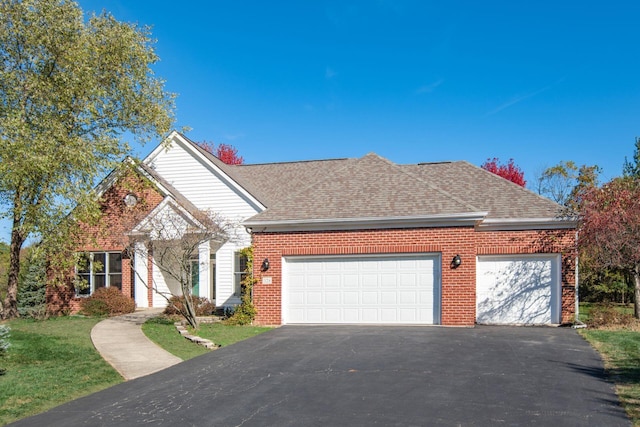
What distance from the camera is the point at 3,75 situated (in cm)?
1823

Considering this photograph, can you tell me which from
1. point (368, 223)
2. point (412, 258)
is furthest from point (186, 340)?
point (412, 258)

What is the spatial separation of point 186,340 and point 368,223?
646 cm

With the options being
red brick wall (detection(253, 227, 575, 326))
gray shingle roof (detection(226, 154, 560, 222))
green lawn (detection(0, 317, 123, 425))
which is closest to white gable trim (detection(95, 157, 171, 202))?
gray shingle roof (detection(226, 154, 560, 222))

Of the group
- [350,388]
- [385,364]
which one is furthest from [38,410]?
[385,364]

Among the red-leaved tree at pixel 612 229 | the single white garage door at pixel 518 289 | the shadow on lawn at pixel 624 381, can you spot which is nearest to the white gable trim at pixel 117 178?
the single white garage door at pixel 518 289

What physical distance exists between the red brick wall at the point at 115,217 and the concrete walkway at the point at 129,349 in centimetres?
422

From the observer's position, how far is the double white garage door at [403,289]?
16.3 metres

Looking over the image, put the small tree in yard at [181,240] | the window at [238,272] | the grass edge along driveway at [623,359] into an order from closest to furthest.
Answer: the grass edge along driveway at [623,359], the small tree in yard at [181,240], the window at [238,272]

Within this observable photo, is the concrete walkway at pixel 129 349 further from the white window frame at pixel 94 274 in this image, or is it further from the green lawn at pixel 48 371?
the white window frame at pixel 94 274

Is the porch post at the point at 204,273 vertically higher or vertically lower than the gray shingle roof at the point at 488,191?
lower

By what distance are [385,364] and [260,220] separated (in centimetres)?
796

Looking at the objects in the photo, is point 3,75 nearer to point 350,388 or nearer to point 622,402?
point 350,388

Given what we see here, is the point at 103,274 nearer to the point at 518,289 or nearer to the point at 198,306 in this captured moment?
the point at 198,306

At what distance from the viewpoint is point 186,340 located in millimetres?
14062
